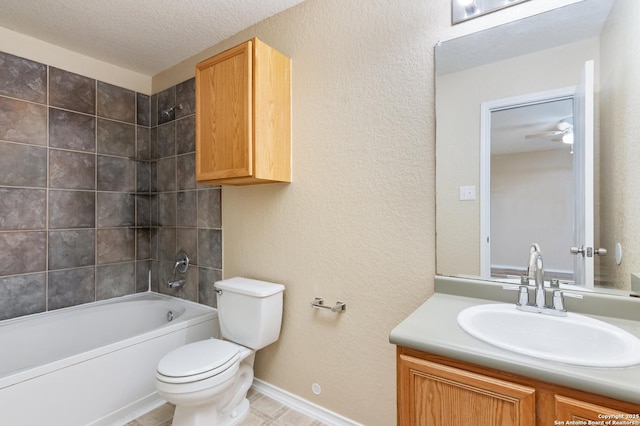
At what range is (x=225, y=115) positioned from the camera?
1821mm

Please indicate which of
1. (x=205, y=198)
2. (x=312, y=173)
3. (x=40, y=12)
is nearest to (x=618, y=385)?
(x=312, y=173)

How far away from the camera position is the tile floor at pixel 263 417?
A: 5.79 ft

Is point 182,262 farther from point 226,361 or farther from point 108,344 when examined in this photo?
point 226,361

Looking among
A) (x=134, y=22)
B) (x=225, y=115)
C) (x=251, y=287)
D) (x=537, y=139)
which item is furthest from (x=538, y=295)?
(x=134, y=22)

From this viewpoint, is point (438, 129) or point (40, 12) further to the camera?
point (40, 12)

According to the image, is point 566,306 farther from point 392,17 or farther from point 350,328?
point 392,17

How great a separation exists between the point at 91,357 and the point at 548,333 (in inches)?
85.3

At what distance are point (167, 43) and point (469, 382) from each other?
2800mm

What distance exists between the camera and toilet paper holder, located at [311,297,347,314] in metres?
1.71

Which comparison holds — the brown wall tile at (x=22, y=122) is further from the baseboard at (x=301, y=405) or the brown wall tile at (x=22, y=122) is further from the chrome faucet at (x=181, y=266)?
the baseboard at (x=301, y=405)

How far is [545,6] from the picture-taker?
122 centimetres

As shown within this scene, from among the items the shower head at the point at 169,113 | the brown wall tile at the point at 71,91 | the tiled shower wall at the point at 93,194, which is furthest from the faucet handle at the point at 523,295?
the brown wall tile at the point at 71,91

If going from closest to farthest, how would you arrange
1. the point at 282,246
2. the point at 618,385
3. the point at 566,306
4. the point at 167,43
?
the point at 618,385 < the point at 566,306 < the point at 282,246 < the point at 167,43

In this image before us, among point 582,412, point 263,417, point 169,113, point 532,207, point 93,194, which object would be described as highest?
point 169,113
